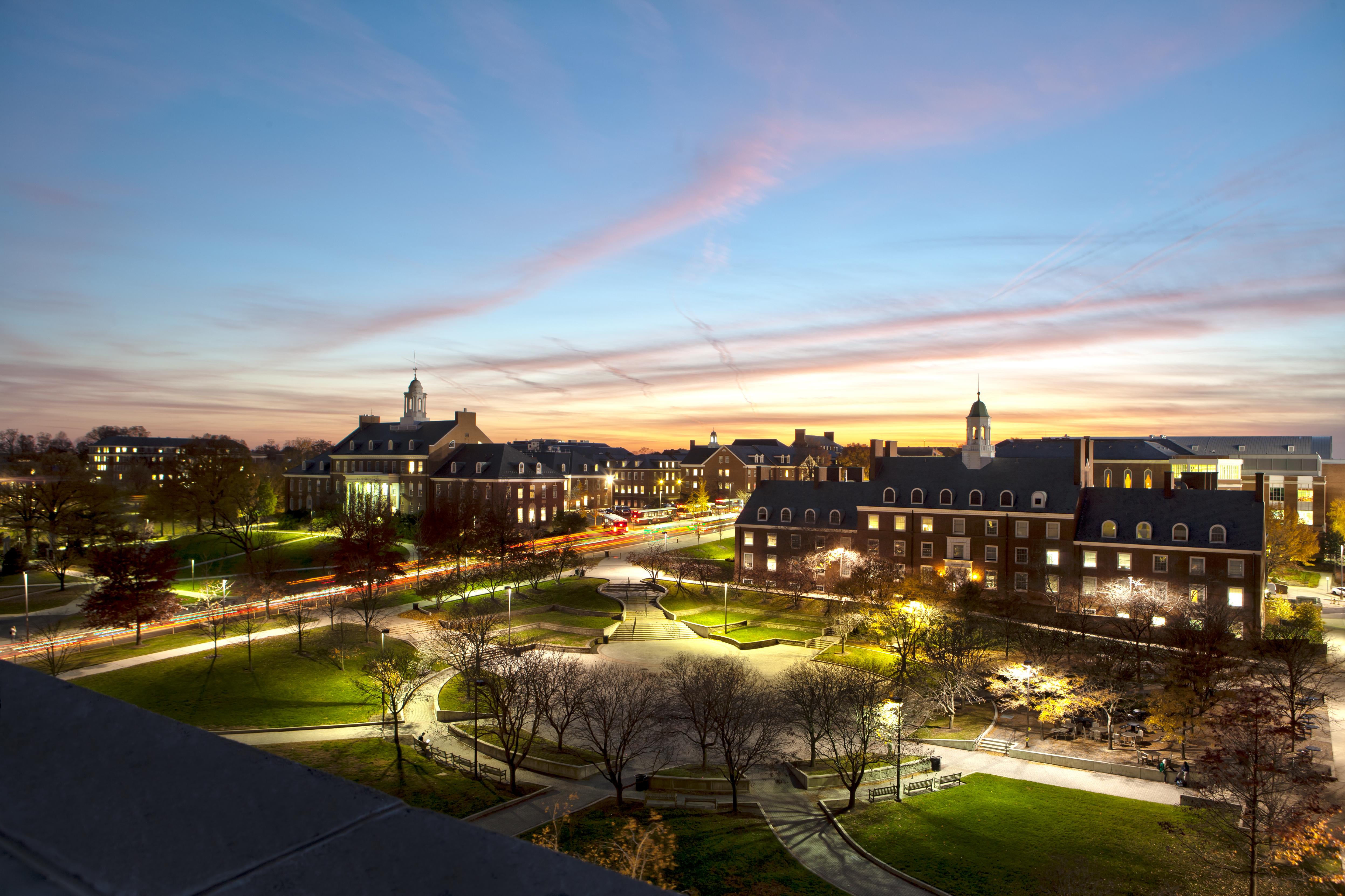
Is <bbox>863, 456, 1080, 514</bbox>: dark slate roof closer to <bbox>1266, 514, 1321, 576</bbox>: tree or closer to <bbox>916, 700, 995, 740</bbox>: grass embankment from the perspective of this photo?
<bbox>916, 700, 995, 740</bbox>: grass embankment

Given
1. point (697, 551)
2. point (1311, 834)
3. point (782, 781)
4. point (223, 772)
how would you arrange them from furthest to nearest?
point (697, 551) < point (782, 781) < point (1311, 834) < point (223, 772)

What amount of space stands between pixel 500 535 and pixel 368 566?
1665 centimetres

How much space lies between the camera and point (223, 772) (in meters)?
2.49

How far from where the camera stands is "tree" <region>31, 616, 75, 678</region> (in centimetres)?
3819

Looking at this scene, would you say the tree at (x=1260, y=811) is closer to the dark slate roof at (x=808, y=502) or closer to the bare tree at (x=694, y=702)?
the bare tree at (x=694, y=702)

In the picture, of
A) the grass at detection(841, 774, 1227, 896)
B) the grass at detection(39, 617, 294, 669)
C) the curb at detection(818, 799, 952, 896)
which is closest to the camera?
the curb at detection(818, 799, 952, 896)

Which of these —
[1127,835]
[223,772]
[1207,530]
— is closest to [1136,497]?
[1207,530]

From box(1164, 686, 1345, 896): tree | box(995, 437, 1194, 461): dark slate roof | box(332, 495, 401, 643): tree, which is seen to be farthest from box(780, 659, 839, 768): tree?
box(995, 437, 1194, 461): dark slate roof

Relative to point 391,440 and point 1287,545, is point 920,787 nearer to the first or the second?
point 1287,545

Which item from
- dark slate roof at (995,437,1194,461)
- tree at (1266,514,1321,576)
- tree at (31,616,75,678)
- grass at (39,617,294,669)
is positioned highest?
dark slate roof at (995,437,1194,461)

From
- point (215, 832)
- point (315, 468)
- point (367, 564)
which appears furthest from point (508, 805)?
point (315, 468)

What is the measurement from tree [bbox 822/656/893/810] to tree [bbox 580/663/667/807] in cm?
759

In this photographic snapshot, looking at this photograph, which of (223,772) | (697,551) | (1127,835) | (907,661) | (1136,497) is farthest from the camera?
(697,551)

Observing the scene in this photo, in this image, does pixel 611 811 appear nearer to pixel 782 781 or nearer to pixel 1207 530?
pixel 782 781
